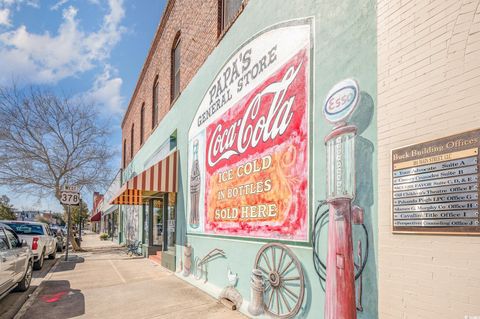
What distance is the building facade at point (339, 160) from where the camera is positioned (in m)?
3.06

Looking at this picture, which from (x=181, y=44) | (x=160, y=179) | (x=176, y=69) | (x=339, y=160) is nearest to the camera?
(x=339, y=160)

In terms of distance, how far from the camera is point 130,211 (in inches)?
888

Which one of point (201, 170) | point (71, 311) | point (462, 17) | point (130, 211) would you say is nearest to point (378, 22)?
point (462, 17)

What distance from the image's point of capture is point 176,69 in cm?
1362

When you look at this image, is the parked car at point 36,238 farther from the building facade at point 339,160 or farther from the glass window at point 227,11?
the glass window at point 227,11

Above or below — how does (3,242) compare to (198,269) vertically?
above

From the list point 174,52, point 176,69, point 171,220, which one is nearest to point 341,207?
point 171,220

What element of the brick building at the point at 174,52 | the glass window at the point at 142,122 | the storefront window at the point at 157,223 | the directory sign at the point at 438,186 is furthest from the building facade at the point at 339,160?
the glass window at the point at 142,122

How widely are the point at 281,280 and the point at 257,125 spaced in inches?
104

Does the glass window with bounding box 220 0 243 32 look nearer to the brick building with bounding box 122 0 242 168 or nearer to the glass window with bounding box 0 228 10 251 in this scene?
the brick building with bounding box 122 0 242 168

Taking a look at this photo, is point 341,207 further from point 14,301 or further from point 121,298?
point 14,301

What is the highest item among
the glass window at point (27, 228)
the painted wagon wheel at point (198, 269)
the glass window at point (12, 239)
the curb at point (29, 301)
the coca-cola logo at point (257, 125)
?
the coca-cola logo at point (257, 125)

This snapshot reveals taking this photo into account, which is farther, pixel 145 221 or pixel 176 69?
pixel 145 221

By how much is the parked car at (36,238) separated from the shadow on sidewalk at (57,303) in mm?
3499
